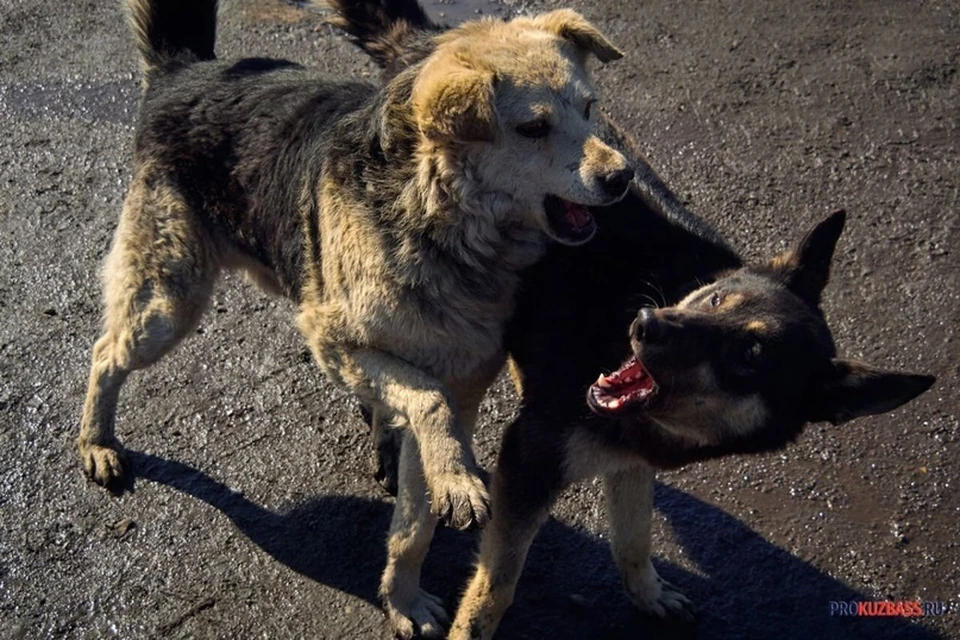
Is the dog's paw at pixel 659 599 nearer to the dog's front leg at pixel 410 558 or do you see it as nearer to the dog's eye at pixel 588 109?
the dog's front leg at pixel 410 558

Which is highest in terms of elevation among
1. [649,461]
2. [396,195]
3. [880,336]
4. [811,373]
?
[396,195]

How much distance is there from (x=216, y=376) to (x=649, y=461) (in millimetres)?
2642

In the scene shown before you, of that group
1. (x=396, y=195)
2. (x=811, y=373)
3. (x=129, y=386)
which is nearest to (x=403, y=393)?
(x=396, y=195)

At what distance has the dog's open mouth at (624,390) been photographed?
3.75 metres

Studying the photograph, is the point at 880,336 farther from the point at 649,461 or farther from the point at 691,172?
the point at 649,461

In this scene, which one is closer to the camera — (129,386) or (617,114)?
(129,386)

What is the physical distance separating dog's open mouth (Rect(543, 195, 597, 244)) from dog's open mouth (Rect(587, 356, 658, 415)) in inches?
19.7

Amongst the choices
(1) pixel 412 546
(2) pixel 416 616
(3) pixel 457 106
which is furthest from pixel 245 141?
(2) pixel 416 616

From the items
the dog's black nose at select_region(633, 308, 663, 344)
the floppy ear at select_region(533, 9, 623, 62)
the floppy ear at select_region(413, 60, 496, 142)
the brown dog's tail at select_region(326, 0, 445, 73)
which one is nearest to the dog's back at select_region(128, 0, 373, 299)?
the brown dog's tail at select_region(326, 0, 445, 73)

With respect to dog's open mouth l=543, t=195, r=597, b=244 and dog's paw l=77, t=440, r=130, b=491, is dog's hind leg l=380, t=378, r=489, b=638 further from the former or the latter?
dog's paw l=77, t=440, r=130, b=491

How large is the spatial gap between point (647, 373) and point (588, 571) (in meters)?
1.29

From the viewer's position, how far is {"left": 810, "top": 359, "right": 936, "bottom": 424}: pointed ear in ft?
11.8

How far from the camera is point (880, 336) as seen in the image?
5.48m

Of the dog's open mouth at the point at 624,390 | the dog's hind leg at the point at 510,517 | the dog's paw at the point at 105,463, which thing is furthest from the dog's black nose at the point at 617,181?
the dog's paw at the point at 105,463
